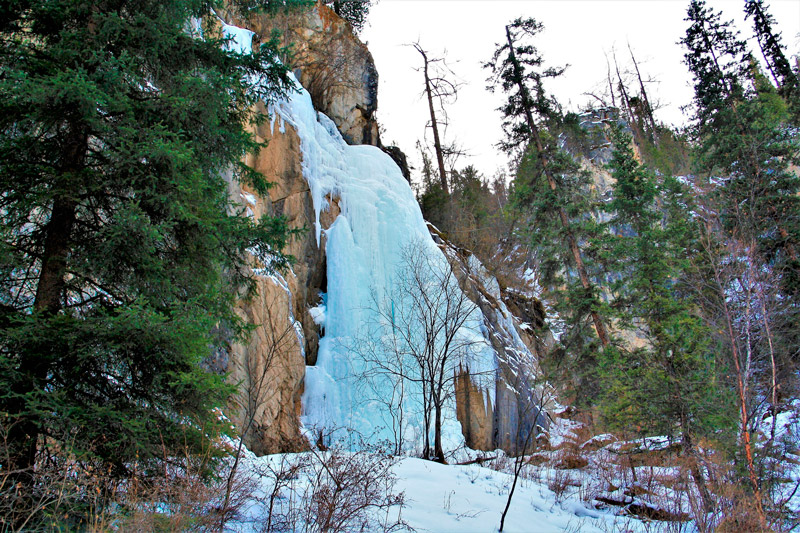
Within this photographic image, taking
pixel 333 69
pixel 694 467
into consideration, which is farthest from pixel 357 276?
pixel 333 69

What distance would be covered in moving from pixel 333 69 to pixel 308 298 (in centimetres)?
992

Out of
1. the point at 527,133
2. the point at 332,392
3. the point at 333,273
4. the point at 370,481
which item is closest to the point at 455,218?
the point at 527,133

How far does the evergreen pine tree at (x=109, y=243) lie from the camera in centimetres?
328

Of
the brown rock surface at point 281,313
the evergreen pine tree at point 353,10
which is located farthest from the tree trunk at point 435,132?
the brown rock surface at point 281,313

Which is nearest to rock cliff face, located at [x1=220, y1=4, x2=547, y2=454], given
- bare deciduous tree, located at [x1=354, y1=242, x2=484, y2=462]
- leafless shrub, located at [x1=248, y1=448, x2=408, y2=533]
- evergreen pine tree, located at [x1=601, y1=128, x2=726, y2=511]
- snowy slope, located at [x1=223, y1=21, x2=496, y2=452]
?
snowy slope, located at [x1=223, y1=21, x2=496, y2=452]

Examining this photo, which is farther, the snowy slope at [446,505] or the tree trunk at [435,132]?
the tree trunk at [435,132]

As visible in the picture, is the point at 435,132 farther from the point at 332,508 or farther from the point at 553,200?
the point at 332,508

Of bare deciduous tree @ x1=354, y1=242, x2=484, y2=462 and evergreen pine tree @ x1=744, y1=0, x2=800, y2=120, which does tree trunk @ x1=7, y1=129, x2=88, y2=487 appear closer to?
bare deciduous tree @ x1=354, y1=242, x2=484, y2=462

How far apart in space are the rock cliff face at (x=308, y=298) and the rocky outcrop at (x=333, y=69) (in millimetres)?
38

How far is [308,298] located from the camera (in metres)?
11.7

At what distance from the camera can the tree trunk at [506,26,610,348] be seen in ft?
38.3

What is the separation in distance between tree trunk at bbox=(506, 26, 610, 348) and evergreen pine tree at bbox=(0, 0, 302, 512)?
9571mm

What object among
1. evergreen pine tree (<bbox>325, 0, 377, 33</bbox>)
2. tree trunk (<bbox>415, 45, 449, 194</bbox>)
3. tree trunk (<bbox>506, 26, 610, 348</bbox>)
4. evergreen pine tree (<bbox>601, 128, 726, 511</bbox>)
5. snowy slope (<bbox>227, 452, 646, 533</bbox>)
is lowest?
snowy slope (<bbox>227, 452, 646, 533</bbox>)

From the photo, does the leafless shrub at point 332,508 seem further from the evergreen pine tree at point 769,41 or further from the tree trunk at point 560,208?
the evergreen pine tree at point 769,41
